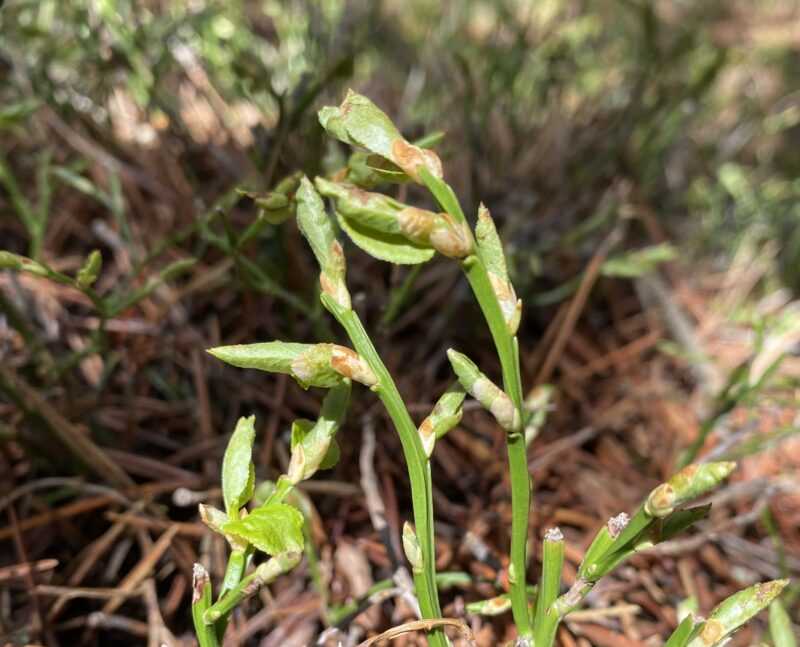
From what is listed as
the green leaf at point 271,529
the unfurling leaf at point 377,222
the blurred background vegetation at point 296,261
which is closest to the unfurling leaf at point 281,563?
the green leaf at point 271,529

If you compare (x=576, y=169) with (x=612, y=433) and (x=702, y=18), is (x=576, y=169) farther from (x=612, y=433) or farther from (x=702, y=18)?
(x=702, y=18)

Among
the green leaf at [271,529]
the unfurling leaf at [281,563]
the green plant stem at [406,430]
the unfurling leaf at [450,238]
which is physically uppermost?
the unfurling leaf at [450,238]

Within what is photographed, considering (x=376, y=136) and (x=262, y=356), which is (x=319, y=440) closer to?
(x=262, y=356)

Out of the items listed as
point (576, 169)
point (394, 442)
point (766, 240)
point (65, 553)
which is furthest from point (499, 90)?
point (65, 553)

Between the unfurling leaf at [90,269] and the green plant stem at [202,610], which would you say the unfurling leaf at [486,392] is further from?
the unfurling leaf at [90,269]

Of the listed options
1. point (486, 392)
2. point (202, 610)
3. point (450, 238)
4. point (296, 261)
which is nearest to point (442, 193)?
point (450, 238)

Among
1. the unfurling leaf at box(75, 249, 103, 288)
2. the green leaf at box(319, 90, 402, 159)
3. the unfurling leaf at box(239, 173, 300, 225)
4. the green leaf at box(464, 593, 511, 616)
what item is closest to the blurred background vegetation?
the unfurling leaf at box(75, 249, 103, 288)
